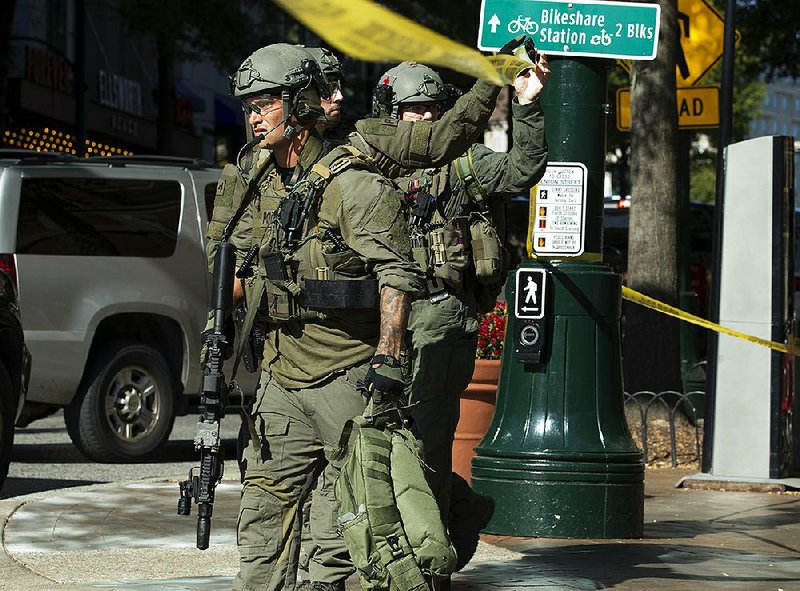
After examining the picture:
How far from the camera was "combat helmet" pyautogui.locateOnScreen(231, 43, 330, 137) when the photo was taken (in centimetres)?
604

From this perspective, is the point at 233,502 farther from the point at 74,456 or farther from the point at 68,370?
the point at 74,456

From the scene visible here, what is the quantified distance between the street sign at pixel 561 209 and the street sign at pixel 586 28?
1.97 feet

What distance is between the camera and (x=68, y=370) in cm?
1222

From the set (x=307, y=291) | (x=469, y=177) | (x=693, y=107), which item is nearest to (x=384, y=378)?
(x=307, y=291)

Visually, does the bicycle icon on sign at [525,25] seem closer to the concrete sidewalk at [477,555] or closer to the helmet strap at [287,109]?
the concrete sidewalk at [477,555]

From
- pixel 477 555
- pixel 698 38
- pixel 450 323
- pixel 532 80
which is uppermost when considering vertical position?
pixel 698 38

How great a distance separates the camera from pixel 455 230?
7.11 meters

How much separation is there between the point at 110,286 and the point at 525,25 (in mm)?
4907

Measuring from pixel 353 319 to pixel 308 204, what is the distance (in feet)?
1.41

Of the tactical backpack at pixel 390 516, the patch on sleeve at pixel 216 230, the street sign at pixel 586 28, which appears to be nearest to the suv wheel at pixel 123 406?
the street sign at pixel 586 28

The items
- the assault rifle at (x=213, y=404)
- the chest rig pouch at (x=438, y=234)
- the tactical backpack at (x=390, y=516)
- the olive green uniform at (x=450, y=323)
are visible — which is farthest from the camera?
the chest rig pouch at (x=438, y=234)

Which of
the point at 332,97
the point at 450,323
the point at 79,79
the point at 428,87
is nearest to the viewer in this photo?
the point at 332,97

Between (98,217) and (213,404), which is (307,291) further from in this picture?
(98,217)

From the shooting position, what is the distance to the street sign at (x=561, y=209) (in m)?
8.67
